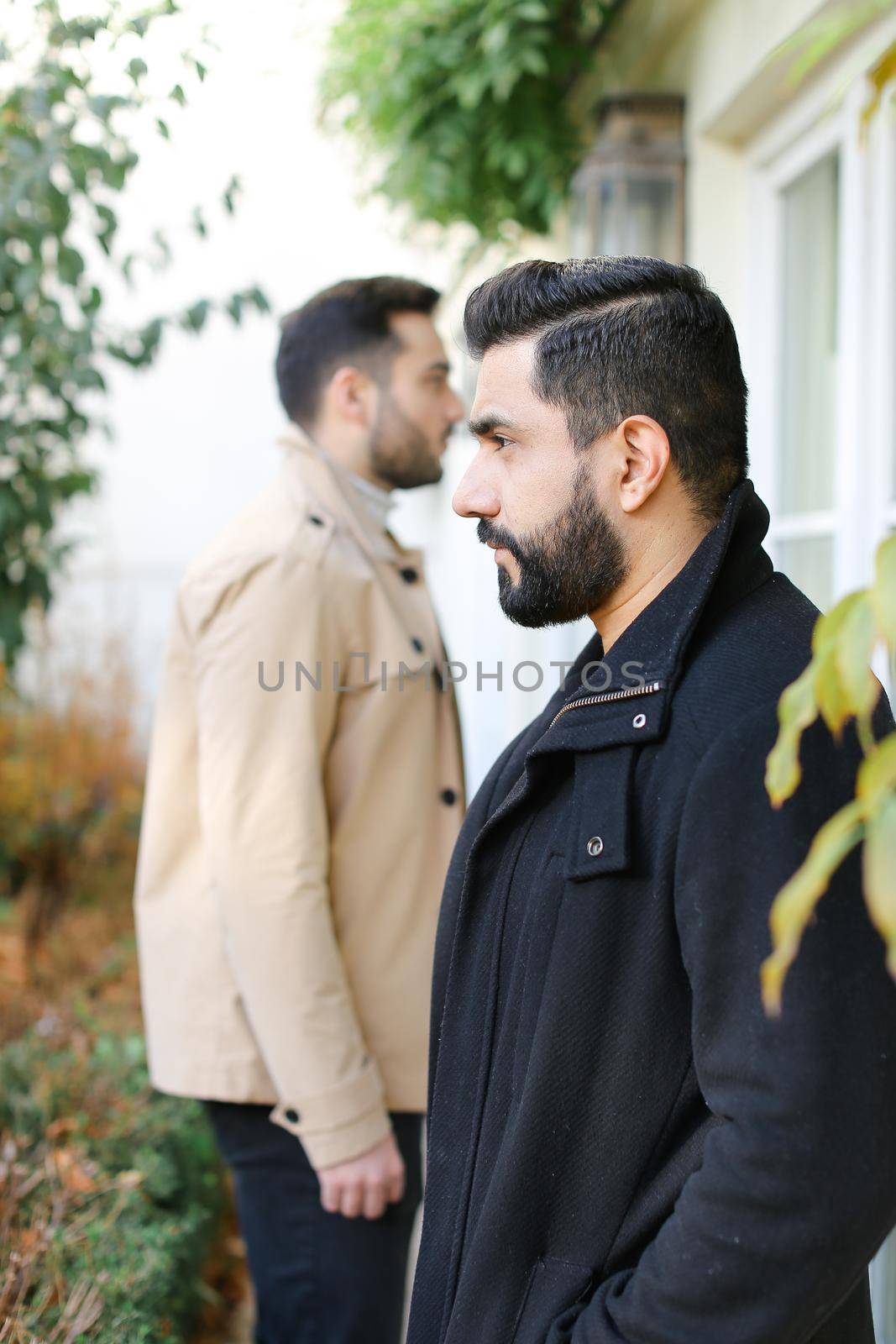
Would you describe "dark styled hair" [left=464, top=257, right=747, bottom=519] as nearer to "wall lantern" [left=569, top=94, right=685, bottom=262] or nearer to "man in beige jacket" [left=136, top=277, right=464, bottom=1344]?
"man in beige jacket" [left=136, top=277, right=464, bottom=1344]

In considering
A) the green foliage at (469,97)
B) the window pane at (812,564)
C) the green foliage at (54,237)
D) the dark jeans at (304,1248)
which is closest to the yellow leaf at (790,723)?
the dark jeans at (304,1248)

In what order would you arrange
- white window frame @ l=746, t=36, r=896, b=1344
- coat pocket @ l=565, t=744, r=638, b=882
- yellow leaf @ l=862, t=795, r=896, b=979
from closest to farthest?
yellow leaf @ l=862, t=795, r=896, b=979, coat pocket @ l=565, t=744, r=638, b=882, white window frame @ l=746, t=36, r=896, b=1344

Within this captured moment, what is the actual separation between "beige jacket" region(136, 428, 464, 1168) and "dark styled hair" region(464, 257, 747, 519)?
0.89 m

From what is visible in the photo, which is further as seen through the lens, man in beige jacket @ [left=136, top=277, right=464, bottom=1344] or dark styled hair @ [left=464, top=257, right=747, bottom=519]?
man in beige jacket @ [left=136, top=277, right=464, bottom=1344]

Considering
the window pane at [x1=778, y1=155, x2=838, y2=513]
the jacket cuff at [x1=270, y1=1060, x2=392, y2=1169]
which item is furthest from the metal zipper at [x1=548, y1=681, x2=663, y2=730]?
the window pane at [x1=778, y1=155, x2=838, y2=513]

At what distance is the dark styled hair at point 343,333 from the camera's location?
8.09 ft

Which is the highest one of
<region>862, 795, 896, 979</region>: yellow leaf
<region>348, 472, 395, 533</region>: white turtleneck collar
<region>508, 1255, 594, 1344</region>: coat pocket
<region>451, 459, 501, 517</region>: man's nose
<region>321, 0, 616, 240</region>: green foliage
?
<region>321, 0, 616, 240</region>: green foliage

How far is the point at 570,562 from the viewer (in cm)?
133

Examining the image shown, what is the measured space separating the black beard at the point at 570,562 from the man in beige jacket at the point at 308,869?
2.51ft

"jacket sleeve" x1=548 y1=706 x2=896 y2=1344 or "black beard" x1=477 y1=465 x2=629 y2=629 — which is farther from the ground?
"black beard" x1=477 y1=465 x2=629 y2=629

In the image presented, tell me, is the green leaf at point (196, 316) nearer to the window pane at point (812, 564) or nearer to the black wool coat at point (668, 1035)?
the window pane at point (812, 564)

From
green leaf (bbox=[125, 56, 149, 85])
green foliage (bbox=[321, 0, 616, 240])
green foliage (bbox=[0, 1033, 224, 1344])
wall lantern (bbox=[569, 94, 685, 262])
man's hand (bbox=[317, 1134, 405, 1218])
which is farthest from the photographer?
green foliage (bbox=[321, 0, 616, 240])

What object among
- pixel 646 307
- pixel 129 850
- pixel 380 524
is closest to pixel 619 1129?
pixel 646 307

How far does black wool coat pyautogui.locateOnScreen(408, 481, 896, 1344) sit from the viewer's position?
1.00 metres
